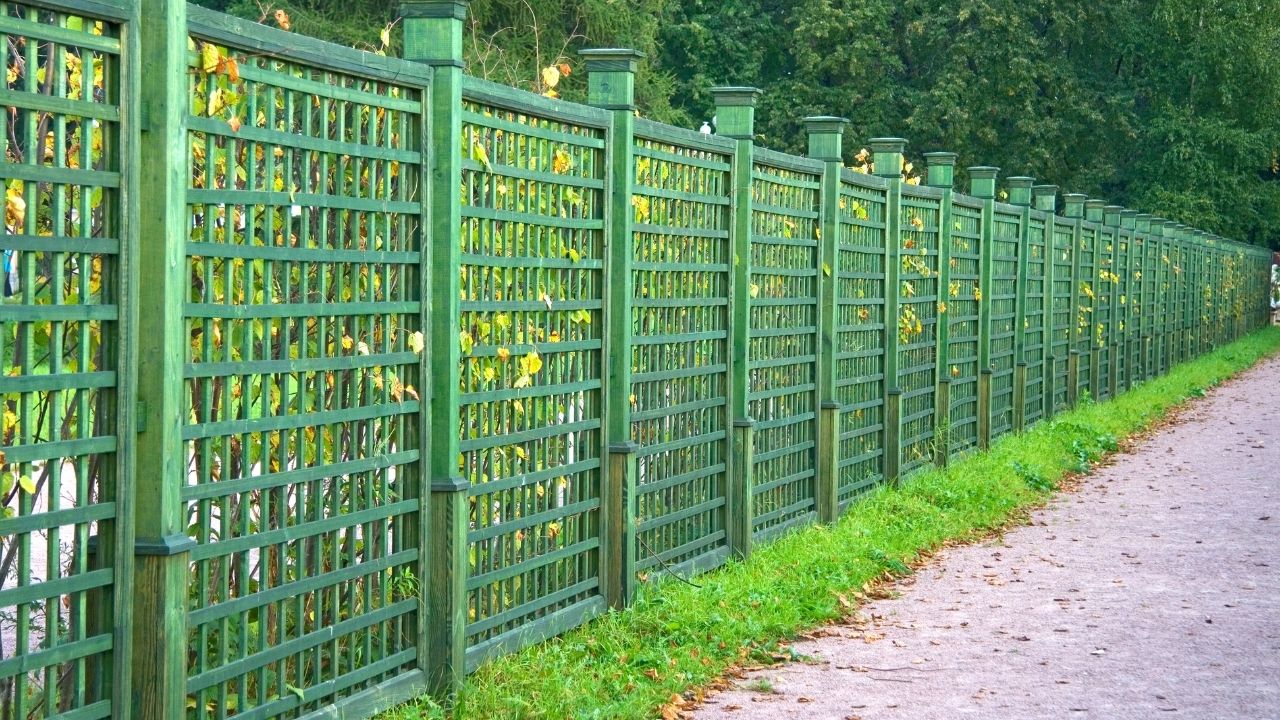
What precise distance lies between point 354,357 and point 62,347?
129cm

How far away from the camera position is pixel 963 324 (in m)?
13.8

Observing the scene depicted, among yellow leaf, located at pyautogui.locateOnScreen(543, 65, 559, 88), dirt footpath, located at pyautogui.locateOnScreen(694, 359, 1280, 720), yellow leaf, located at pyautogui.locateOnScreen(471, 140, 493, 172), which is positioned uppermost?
yellow leaf, located at pyautogui.locateOnScreen(543, 65, 559, 88)

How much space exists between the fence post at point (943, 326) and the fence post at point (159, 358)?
31.1ft

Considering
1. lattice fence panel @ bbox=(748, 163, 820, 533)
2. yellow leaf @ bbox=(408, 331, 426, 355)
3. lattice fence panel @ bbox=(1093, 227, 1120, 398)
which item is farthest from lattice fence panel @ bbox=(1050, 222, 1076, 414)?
yellow leaf @ bbox=(408, 331, 426, 355)

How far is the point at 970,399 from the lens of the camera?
14109mm

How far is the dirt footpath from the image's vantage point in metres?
5.93

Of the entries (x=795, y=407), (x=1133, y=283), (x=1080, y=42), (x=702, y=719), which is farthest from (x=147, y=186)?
(x=1080, y=42)

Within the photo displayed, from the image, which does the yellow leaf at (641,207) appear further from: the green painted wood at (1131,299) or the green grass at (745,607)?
the green painted wood at (1131,299)

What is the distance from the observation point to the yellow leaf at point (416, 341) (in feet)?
16.7

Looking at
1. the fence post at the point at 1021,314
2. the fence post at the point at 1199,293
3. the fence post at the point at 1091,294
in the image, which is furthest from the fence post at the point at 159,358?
the fence post at the point at 1199,293

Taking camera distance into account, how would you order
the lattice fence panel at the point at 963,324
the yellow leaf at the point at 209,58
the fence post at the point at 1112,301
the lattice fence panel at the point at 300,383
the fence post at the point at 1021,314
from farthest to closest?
the fence post at the point at 1112,301 < the fence post at the point at 1021,314 < the lattice fence panel at the point at 963,324 < the lattice fence panel at the point at 300,383 < the yellow leaf at the point at 209,58

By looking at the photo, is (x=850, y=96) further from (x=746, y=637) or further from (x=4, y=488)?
(x=4, y=488)

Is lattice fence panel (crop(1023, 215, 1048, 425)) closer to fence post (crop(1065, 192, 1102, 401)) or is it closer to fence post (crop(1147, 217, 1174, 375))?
fence post (crop(1065, 192, 1102, 401))

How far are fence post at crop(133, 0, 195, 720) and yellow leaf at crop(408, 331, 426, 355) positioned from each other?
4.29ft
